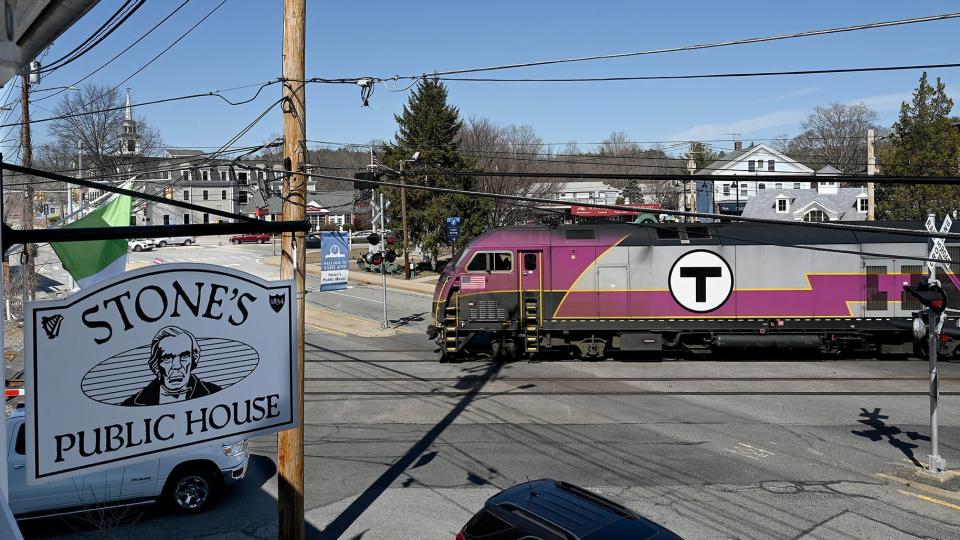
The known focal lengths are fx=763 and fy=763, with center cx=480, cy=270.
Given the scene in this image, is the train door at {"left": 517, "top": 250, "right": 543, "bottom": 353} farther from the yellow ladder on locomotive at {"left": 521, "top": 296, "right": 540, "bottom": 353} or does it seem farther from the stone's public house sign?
the stone's public house sign

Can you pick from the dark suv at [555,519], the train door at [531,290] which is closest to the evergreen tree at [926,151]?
the train door at [531,290]

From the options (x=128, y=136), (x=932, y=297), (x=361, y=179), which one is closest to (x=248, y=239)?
(x=128, y=136)

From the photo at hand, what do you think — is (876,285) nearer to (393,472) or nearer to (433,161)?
(393,472)

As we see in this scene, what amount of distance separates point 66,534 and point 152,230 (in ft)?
26.6

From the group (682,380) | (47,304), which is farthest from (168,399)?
(682,380)

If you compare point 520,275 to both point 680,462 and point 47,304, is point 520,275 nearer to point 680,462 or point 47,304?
point 680,462

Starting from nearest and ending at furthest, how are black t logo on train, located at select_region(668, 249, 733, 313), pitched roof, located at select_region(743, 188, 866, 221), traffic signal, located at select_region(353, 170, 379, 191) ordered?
traffic signal, located at select_region(353, 170, 379, 191)
black t logo on train, located at select_region(668, 249, 733, 313)
pitched roof, located at select_region(743, 188, 866, 221)

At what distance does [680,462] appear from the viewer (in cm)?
1384

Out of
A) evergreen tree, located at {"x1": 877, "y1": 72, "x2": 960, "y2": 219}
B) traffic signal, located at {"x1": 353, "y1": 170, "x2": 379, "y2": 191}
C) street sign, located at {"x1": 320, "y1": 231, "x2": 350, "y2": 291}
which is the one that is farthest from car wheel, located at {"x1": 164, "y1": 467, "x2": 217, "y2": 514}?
evergreen tree, located at {"x1": 877, "y1": 72, "x2": 960, "y2": 219}

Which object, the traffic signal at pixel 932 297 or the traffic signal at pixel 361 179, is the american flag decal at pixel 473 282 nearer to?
the traffic signal at pixel 361 179

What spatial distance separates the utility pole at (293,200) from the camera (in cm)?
862

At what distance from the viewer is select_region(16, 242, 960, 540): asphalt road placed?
1142 cm

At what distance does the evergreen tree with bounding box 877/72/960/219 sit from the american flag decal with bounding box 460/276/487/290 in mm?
32733

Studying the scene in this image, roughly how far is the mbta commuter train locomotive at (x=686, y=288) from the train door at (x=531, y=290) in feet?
0.10
